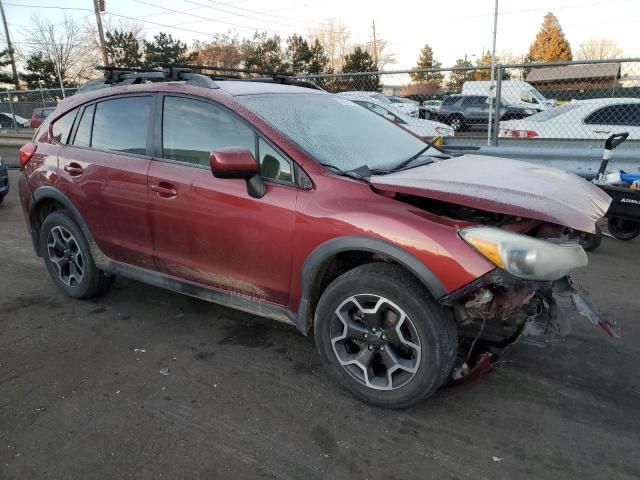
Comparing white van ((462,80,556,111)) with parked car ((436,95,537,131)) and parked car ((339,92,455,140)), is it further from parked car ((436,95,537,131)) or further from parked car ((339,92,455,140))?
parked car ((339,92,455,140))

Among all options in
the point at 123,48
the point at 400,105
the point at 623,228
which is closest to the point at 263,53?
the point at 123,48

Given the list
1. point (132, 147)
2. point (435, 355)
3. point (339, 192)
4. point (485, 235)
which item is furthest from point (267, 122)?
point (435, 355)

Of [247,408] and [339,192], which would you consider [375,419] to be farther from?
[339,192]

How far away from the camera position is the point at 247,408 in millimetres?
2840

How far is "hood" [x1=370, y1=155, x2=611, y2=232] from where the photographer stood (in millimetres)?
2441

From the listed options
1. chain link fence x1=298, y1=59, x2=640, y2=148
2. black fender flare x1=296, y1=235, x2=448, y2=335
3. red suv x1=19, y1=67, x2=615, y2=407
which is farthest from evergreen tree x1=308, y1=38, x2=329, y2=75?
black fender flare x1=296, y1=235, x2=448, y2=335

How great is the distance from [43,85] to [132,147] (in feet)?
142

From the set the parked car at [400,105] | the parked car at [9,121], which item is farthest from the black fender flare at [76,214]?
the parked car at [9,121]

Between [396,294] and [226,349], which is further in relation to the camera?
[226,349]

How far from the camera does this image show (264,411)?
9.23 feet

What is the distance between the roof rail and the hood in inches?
58.9

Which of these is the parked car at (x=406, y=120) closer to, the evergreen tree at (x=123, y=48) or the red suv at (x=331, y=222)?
the red suv at (x=331, y=222)

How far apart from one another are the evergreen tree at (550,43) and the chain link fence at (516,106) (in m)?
52.7

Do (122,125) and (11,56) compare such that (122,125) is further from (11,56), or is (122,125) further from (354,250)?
(11,56)
